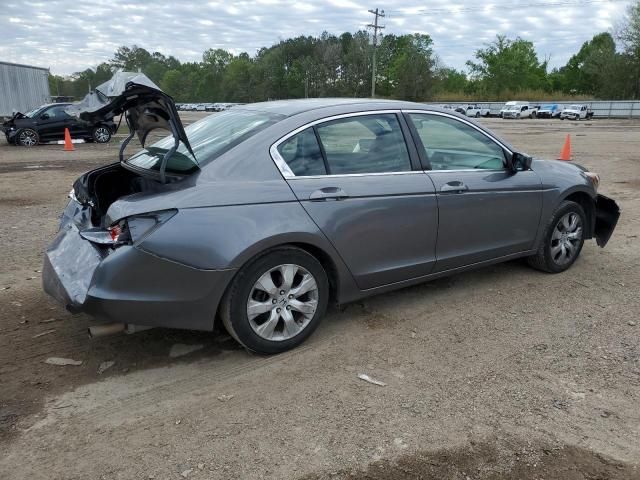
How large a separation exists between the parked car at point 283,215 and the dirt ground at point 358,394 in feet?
1.14

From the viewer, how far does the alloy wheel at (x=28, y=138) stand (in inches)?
766

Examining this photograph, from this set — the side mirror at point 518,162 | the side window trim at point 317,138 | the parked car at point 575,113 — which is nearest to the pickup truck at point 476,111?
the parked car at point 575,113

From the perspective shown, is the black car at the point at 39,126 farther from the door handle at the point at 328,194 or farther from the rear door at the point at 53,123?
the door handle at the point at 328,194

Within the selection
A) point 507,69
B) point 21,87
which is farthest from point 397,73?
point 21,87

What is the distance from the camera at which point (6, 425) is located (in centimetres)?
285

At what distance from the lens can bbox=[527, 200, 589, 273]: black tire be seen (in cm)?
497

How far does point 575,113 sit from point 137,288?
176 ft

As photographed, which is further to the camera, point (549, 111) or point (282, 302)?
point (549, 111)

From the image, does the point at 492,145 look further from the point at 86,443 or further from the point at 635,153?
the point at 635,153

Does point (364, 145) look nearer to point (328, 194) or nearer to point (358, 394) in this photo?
point (328, 194)

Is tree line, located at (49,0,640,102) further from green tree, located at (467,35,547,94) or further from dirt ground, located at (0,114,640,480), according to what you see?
dirt ground, located at (0,114,640,480)

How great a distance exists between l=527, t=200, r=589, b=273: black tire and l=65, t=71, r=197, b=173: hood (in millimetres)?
3350

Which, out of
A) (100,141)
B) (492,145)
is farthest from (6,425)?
(100,141)

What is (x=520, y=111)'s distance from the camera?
54844mm
